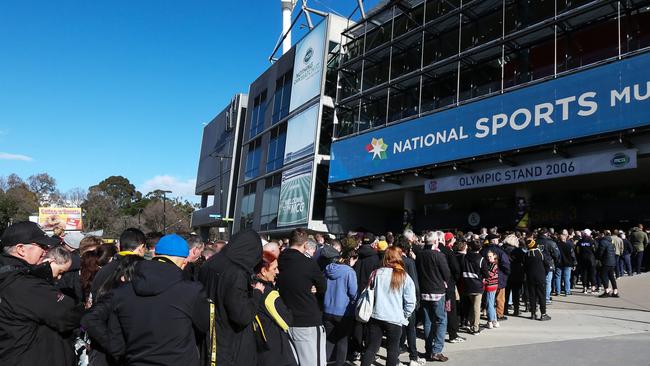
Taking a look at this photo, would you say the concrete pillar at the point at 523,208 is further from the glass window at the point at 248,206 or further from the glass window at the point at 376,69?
the glass window at the point at 248,206

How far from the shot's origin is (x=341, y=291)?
6453 millimetres

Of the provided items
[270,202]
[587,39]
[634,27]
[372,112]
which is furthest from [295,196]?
[634,27]

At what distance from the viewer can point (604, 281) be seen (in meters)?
11.8

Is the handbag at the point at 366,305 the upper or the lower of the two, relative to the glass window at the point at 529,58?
lower

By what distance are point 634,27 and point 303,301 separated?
16887mm

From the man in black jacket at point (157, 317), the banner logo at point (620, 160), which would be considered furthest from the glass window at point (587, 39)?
the man in black jacket at point (157, 317)

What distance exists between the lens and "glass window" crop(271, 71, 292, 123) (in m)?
33.5

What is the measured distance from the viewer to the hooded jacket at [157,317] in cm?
295

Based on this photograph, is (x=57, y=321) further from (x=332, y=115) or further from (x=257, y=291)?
(x=332, y=115)

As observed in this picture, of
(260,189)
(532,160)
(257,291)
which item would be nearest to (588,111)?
(532,160)

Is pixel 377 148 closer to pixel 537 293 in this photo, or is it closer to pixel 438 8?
pixel 438 8

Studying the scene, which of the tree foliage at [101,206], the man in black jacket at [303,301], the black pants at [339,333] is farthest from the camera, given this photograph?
the tree foliage at [101,206]

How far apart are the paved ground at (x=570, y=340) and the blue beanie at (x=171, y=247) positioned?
189 inches

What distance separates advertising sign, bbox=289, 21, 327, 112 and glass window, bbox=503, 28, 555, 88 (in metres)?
11.9
